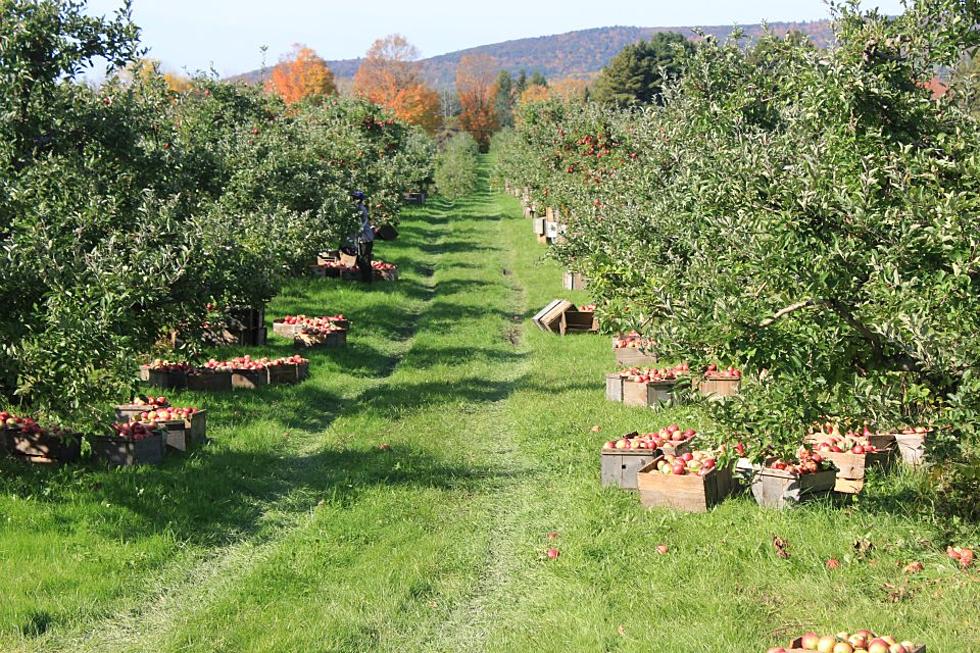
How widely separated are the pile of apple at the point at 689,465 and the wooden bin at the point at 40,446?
21.5ft

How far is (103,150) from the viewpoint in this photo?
1231 cm

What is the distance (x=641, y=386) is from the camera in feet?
48.0

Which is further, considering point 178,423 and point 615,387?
point 615,387

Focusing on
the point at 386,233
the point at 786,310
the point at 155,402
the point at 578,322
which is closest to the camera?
the point at 786,310

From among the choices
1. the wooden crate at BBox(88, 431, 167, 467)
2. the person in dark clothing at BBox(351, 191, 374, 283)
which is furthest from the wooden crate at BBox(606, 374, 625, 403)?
the person in dark clothing at BBox(351, 191, 374, 283)

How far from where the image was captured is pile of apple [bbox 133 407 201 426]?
12.4 m

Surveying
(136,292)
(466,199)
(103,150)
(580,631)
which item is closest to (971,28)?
(580,631)

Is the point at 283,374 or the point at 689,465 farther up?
the point at 689,465

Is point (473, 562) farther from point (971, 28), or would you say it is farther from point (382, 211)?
point (382, 211)

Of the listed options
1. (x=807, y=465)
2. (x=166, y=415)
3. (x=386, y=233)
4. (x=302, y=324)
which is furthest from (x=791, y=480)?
(x=386, y=233)

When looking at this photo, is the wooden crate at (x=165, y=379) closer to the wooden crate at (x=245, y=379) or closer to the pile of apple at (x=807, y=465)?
the wooden crate at (x=245, y=379)

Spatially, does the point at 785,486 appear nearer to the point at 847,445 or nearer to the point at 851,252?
the point at 847,445

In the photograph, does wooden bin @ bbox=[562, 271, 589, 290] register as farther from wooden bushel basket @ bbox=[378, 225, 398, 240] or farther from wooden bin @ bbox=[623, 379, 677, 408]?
wooden bushel basket @ bbox=[378, 225, 398, 240]

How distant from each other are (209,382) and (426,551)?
284 inches
